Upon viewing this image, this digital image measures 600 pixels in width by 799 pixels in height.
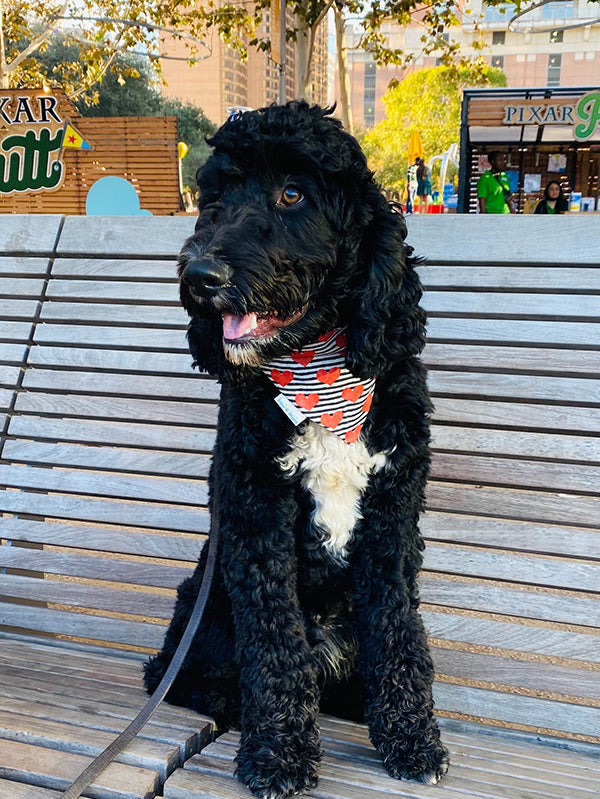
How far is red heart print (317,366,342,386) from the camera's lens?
165cm

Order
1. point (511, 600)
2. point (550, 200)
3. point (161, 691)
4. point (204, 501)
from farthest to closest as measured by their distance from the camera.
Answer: point (550, 200), point (204, 501), point (511, 600), point (161, 691)

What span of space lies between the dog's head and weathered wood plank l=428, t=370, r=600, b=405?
2.37 feet

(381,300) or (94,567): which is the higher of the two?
(381,300)

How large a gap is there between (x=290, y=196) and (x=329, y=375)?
0.41m

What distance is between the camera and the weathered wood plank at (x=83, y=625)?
245 cm

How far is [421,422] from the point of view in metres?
1.73

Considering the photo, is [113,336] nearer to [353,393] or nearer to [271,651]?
[353,393]

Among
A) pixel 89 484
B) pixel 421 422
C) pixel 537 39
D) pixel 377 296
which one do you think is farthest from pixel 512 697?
pixel 537 39

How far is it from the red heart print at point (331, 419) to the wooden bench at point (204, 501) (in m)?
0.76

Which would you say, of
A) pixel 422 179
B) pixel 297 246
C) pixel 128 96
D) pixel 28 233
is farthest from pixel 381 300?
pixel 128 96

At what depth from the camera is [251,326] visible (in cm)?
148

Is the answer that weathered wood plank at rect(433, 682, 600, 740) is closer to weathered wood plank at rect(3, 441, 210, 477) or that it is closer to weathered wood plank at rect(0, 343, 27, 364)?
weathered wood plank at rect(3, 441, 210, 477)

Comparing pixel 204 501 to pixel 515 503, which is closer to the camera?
pixel 515 503

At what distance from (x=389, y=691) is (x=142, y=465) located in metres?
1.23
